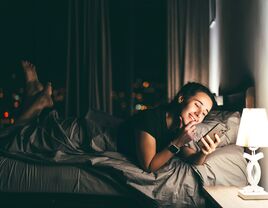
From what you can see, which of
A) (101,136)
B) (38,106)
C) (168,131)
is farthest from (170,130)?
(38,106)

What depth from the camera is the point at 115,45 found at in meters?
5.07

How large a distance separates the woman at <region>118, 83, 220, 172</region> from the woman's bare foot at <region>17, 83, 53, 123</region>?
2.99 ft

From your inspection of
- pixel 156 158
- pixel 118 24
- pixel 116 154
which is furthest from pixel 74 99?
pixel 156 158

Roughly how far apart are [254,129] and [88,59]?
3200mm

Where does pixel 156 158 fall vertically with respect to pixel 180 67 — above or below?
below

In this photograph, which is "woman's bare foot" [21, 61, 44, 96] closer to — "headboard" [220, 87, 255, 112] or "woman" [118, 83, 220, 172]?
"woman" [118, 83, 220, 172]

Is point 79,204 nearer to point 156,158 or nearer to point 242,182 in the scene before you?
point 156,158

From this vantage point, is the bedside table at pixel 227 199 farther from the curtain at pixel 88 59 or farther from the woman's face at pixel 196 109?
the curtain at pixel 88 59

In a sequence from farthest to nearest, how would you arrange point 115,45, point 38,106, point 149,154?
point 115,45 < point 38,106 < point 149,154

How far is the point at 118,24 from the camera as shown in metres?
5.07

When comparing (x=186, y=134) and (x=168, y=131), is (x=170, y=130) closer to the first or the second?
(x=168, y=131)

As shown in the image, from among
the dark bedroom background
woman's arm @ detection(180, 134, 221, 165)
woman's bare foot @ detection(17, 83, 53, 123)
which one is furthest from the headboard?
the dark bedroom background

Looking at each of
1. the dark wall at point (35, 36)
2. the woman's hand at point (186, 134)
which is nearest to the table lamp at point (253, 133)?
the woman's hand at point (186, 134)

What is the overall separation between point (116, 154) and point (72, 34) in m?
2.70
